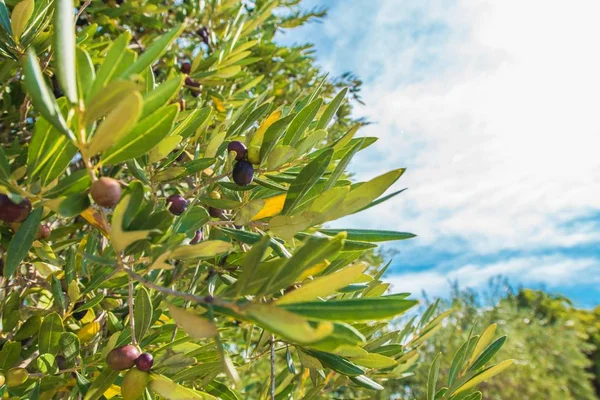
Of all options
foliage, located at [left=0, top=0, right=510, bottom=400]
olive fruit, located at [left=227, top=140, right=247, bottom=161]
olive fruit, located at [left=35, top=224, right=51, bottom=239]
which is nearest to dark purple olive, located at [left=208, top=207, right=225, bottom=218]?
foliage, located at [left=0, top=0, right=510, bottom=400]

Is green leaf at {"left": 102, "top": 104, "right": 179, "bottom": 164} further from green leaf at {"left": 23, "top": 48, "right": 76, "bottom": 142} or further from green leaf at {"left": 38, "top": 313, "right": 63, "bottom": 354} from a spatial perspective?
green leaf at {"left": 38, "top": 313, "right": 63, "bottom": 354}

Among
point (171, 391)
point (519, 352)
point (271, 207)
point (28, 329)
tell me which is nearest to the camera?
point (171, 391)

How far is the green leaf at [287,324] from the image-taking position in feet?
1.42

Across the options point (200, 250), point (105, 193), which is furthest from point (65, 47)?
point (200, 250)

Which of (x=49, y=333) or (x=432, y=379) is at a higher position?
(x=432, y=379)

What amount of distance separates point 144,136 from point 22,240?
24 cm

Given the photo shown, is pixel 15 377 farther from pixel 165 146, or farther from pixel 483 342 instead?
pixel 483 342

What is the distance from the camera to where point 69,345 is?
0.90 meters

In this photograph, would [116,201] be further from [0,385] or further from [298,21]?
[298,21]

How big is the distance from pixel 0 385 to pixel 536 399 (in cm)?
1050

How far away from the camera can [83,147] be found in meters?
0.54

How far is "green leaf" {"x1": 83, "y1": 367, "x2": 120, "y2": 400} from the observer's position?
2.52ft

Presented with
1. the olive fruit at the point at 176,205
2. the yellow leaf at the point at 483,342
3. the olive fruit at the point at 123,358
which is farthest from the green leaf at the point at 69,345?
the yellow leaf at the point at 483,342

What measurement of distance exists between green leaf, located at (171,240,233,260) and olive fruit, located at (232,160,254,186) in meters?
0.19
